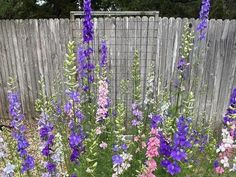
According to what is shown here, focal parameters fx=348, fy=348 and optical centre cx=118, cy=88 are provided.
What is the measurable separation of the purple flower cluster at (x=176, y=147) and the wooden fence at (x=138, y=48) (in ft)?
12.2

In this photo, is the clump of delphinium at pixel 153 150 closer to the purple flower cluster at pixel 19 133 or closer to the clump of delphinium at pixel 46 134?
the clump of delphinium at pixel 46 134

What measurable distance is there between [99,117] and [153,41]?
3292 mm

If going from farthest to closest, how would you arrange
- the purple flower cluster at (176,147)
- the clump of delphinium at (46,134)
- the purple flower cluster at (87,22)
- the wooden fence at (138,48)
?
the wooden fence at (138,48) → the purple flower cluster at (87,22) → the clump of delphinium at (46,134) → the purple flower cluster at (176,147)

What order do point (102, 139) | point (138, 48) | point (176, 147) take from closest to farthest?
point (176, 147), point (102, 139), point (138, 48)

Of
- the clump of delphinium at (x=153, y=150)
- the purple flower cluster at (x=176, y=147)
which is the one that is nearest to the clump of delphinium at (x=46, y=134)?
the clump of delphinium at (x=153, y=150)

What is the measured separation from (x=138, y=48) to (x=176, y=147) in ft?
13.5

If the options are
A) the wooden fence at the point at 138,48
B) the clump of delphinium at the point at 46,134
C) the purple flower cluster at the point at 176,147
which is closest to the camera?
the purple flower cluster at the point at 176,147

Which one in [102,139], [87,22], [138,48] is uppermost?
[87,22]

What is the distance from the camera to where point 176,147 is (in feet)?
9.29

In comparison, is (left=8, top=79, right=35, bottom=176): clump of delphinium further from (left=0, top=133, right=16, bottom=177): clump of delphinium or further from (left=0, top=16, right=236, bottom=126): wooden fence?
(left=0, top=16, right=236, bottom=126): wooden fence

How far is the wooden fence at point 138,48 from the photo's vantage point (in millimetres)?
6598

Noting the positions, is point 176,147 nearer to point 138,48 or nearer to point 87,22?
point 87,22

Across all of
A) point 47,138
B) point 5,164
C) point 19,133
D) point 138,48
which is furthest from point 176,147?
point 138,48

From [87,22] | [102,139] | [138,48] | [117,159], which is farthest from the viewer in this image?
[138,48]
